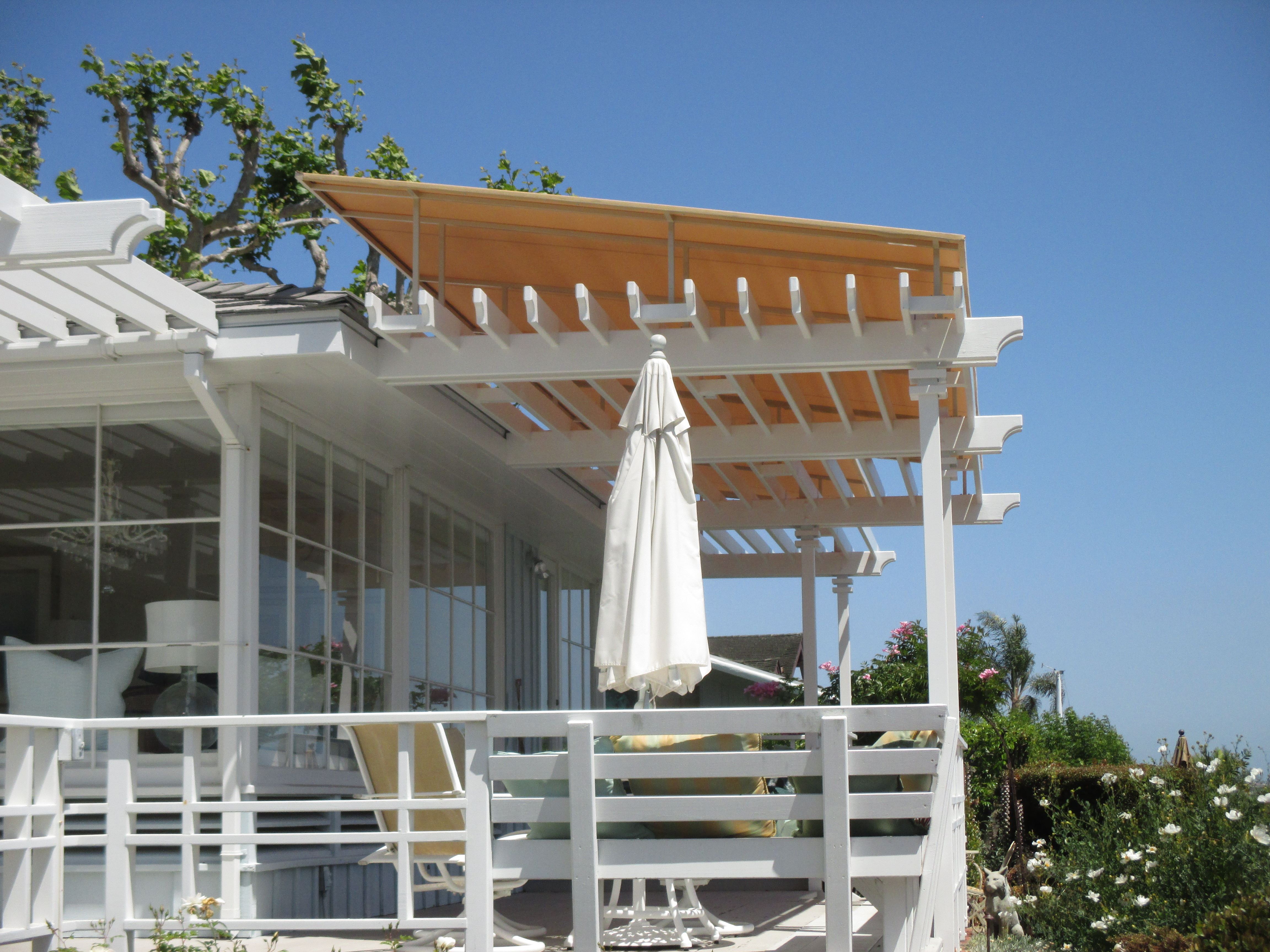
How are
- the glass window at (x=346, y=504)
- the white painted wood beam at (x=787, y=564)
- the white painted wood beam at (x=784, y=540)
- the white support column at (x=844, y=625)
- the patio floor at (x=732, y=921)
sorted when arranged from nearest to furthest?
1. the patio floor at (x=732, y=921)
2. the glass window at (x=346, y=504)
3. the white support column at (x=844, y=625)
4. the white painted wood beam at (x=787, y=564)
5. the white painted wood beam at (x=784, y=540)

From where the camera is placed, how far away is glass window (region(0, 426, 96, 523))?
6.71 metres

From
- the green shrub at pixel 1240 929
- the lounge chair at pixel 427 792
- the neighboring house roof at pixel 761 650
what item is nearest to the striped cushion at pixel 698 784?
the lounge chair at pixel 427 792

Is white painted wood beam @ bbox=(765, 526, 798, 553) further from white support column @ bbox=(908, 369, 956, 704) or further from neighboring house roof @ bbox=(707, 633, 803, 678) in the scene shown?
neighboring house roof @ bbox=(707, 633, 803, 678)

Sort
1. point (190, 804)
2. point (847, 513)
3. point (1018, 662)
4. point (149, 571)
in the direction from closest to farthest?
point (190, 804) → point (149, 571) → point (847, 513) → point (1018, 662)

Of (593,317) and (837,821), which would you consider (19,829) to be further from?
(593,317)

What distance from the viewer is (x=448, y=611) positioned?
9508 mm

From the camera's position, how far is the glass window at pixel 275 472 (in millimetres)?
6832

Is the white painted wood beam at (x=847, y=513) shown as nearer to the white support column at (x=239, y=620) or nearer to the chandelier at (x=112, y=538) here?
the white support column at (x=239, y=620)

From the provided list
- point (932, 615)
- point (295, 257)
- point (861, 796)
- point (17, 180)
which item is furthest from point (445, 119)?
point (861, 796)

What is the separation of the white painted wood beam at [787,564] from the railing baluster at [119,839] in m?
8.43

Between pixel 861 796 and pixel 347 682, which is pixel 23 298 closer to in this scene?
pixel 347 682

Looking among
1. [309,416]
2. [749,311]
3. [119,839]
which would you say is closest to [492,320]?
[749,311]

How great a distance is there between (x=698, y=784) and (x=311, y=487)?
12.3ft

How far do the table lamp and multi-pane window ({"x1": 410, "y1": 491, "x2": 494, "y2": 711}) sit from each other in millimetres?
2314
